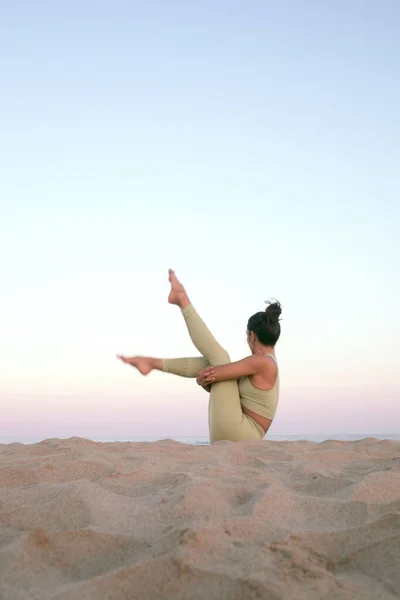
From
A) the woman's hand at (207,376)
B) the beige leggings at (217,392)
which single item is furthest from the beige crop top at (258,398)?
the woman's hand at (207,376)

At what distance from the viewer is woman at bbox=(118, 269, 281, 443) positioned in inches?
167

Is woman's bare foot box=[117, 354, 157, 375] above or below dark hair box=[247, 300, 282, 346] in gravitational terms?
below

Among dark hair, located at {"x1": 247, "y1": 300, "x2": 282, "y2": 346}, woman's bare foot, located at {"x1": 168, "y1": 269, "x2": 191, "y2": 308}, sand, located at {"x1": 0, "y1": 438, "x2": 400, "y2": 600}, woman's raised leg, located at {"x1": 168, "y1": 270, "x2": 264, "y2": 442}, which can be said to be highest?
woman's bare foot, located at {"x1": 168, "y1": 269, "x2": 191, "y2": 308}

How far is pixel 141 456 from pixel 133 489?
917mm

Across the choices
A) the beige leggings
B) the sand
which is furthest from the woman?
the sand

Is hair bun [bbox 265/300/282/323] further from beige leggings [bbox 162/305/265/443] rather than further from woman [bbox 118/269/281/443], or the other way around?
beige leggings [bbox 162/305/265/443]

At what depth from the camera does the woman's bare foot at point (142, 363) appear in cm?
463

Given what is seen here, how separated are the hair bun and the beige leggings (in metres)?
0.46

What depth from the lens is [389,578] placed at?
1.32 meters

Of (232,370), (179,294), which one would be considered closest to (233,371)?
(232,370)

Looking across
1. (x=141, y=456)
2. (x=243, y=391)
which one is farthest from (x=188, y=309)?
(x=141, y=456)

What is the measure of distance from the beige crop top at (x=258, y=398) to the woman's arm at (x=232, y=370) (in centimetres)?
20

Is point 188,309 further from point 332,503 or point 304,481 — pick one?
point 332,503

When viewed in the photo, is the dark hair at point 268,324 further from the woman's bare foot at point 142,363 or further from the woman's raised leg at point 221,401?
the woman's bare foot at point 142,363
